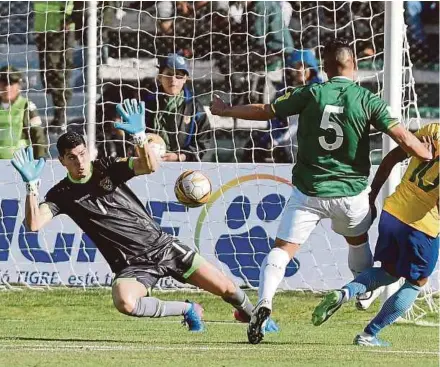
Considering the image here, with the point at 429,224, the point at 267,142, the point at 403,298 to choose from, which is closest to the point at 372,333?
the point at 403,298

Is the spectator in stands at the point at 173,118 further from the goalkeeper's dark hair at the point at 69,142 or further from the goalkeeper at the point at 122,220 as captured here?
the goalkeeper's dark hair at the point at 69,142

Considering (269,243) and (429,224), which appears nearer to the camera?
(429,224)

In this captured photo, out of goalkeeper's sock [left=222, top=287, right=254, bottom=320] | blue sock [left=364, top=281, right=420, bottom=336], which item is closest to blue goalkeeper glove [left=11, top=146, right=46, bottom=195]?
goalkeeper's sock [left=222, top=287, right=254, bottom=320]

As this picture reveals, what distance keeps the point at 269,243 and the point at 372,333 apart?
12.1 feet

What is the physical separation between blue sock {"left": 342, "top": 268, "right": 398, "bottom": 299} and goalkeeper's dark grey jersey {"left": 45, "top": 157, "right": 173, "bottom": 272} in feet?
5.52

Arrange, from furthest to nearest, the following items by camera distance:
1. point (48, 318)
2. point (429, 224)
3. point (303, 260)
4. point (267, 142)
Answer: point (267, 142) < point (303, 260) < point (48, 318) < point (429, 224)

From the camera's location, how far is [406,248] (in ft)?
28.2

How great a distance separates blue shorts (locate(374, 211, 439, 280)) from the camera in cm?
858

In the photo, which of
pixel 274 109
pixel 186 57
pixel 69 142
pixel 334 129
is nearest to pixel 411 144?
pixel 334 129

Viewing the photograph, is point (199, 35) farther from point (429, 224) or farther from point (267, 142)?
point (429, 224)

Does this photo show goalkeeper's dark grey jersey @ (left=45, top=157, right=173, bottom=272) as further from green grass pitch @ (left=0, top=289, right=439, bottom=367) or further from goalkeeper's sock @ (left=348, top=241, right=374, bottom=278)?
goalkeeper's sock @ (left=348, top=241, right=374, bottom=278)

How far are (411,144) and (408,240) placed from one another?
71 cm

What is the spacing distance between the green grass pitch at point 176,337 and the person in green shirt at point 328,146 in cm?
80

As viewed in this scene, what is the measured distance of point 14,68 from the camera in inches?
539
